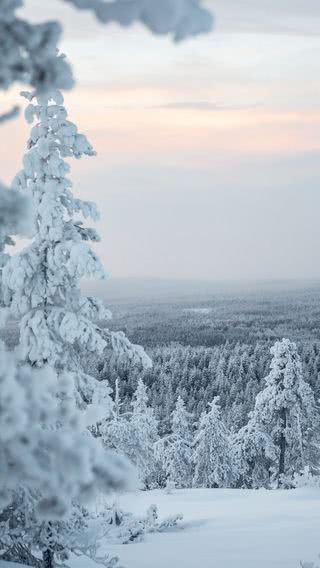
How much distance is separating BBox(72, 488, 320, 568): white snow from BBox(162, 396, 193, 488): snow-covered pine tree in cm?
2564

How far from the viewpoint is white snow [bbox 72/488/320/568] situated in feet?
46.0

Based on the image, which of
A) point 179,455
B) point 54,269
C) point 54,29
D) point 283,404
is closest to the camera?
point 54,29

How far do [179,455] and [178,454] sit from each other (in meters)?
0.12

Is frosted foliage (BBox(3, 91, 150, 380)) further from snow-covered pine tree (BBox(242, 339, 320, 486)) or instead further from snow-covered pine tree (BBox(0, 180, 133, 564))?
snow-covered pine tree (BBox(242, 339, 320, 486))

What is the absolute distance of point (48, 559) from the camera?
9.64 metres

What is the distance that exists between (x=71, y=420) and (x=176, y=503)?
75.5 ft

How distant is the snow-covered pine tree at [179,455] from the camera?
164ft

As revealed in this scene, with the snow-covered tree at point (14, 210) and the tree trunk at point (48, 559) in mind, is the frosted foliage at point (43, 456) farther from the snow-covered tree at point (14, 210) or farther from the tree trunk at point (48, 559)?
the tree trunk at point (48, 559)

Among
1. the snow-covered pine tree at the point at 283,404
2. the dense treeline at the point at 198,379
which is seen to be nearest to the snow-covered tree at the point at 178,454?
the snow-covered pine tree at the point at 283,404

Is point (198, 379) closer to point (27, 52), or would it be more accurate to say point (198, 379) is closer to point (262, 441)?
point (262, 441)

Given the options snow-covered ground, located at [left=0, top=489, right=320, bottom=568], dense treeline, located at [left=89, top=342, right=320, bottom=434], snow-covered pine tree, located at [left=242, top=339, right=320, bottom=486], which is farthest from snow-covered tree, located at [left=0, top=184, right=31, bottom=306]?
dense treeline, located at [left=89, top=342, right=320, bottom=434]

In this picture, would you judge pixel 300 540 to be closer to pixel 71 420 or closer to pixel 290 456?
pixel 71 420

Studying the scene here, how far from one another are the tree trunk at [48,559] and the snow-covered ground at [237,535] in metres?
2.01

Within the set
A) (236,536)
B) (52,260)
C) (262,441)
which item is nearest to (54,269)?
(52,260)
